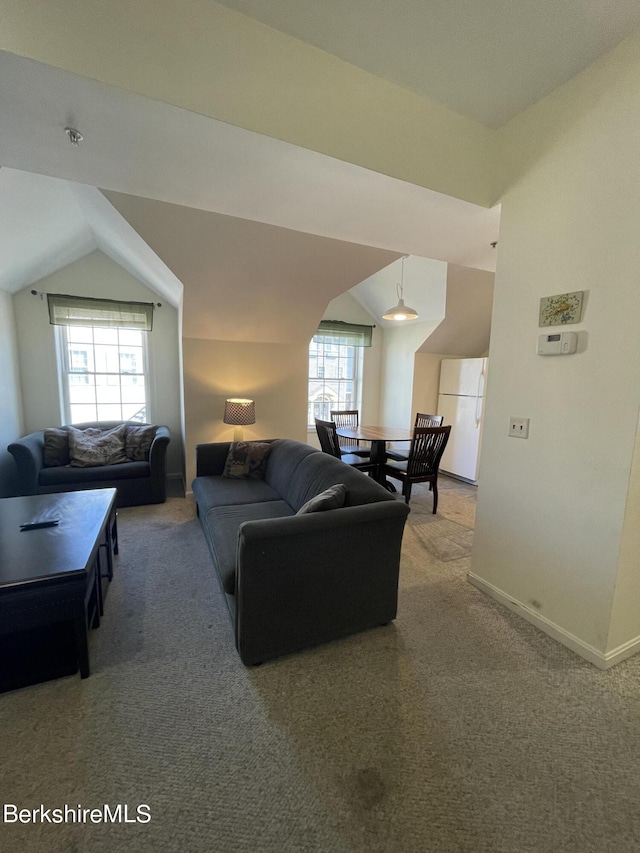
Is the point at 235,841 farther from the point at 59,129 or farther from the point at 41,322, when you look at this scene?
the point at 41,322

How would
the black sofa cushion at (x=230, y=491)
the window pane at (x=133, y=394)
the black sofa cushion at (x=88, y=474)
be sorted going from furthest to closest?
the window pane at (x=133, y=394)
the black sofa cushion at (x=88, y=474)
the black sofa cushion at (x=230, y=491)

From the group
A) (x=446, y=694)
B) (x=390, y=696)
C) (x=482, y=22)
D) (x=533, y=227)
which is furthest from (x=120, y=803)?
(x=482, y=22)

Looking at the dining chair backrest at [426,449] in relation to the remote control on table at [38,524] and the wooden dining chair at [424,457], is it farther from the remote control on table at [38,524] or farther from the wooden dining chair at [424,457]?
the remote control on table at [38,524]

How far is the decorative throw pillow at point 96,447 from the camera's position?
143 inches

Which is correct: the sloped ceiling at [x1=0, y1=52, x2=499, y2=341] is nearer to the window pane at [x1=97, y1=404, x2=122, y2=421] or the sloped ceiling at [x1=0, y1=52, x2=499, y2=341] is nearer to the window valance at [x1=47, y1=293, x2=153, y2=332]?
the window valance at [x1=47, y1=293, x2=153, y2=332]

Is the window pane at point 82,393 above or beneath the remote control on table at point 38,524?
above

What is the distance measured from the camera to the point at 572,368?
1.76 m

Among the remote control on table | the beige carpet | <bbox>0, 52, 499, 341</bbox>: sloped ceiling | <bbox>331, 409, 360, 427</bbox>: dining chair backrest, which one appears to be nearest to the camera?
the beige carpet

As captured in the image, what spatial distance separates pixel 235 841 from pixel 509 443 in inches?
80.5

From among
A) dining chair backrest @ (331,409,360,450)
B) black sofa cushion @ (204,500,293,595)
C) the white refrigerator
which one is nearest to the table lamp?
dining chair backrest @ (331,409,360,450)

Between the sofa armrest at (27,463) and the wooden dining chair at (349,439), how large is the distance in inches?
118

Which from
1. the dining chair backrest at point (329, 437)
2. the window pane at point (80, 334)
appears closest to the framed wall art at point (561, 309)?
the dining chair backrest at point (329, 437)

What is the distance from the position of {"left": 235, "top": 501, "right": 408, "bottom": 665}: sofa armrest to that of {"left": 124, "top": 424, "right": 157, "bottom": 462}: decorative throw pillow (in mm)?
2736

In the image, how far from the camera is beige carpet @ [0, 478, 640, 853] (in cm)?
107
